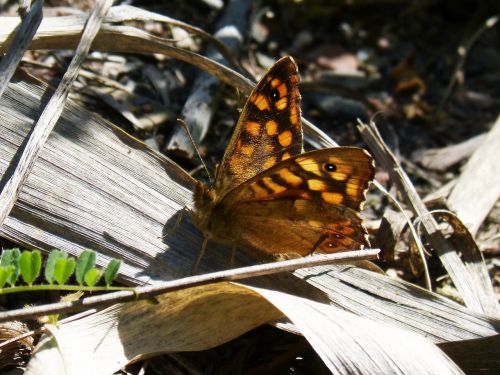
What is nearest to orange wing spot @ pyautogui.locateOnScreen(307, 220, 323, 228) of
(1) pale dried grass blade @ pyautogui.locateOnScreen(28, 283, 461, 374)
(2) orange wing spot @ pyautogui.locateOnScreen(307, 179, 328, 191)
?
(2) orange wing spot @ pyautogui.locateOnScreen(307, 179, 328, 191)

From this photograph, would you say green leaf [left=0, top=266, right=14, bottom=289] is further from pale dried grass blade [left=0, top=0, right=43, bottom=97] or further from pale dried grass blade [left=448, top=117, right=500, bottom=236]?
pale dried grass blade [left=448, top=117, right=500, bottom=236]

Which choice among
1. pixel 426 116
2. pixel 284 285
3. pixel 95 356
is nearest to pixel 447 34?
pixel 426 116

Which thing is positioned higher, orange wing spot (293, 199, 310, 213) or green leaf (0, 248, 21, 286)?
orange wing spot (293, 199, 310, 213)

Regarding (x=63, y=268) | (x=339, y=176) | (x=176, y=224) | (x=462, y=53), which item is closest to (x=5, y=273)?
(x=63, y=268)

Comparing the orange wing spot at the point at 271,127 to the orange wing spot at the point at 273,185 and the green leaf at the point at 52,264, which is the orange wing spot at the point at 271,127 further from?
the green leaf at the point at 52,264

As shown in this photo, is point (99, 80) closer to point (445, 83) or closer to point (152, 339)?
point (152, 339)

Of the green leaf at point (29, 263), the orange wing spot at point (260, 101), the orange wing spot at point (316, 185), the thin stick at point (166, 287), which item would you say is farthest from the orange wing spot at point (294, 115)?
the green leaf at point (29, 263)
